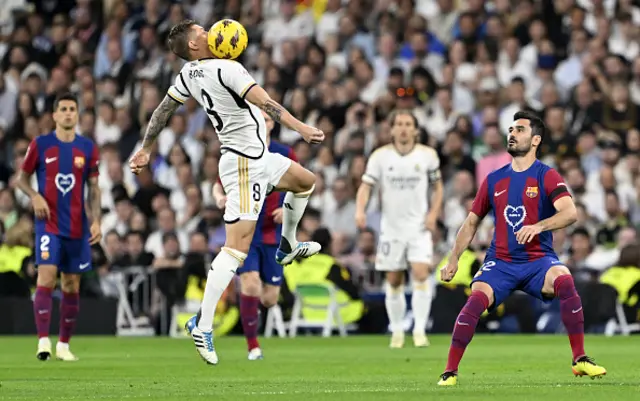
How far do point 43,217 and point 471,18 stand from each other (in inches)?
451

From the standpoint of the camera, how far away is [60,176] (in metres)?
15.7

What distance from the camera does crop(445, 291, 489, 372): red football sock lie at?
10906 mm

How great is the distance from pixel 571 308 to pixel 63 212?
6.33 meters

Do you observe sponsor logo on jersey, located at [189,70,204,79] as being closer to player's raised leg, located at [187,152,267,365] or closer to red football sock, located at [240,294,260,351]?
player's raised leg, located at [187,152,267,365]

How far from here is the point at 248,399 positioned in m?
9.98

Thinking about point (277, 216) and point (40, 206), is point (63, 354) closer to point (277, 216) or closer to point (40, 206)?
point (40, 206)

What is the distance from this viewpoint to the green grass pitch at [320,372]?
34.2 ft

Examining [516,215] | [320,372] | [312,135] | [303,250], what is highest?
[312,135]

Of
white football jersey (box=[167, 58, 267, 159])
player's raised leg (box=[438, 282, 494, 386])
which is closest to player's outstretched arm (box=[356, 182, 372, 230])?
white football jersey (box=[167, 58, 267, 159])

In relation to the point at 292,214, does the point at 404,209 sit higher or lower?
lower

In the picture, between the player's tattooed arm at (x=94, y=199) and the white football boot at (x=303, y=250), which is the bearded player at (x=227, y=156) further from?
the player's tattooed arm at (x=94, y=199)

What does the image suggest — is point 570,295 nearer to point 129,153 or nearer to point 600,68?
point 600,68

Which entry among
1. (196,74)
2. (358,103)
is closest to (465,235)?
(196,74)

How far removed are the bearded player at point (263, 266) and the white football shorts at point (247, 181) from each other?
2.76 meters
